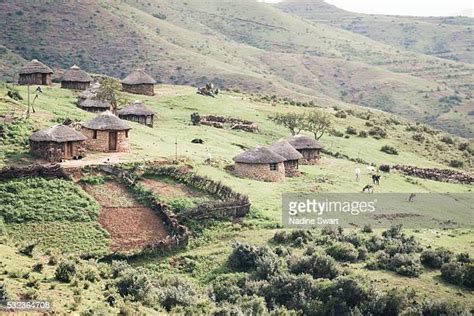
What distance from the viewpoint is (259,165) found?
4431cm

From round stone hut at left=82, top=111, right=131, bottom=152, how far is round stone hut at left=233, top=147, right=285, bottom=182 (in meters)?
7.03

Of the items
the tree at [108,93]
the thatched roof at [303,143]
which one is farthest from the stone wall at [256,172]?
the tree at [108,93]

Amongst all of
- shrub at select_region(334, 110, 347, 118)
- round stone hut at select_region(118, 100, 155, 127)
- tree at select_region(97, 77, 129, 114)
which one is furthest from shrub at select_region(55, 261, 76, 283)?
shrub at select_region(334, 110, 347, 118)

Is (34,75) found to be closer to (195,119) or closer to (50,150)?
(195,119)

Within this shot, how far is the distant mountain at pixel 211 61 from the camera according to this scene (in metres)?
120

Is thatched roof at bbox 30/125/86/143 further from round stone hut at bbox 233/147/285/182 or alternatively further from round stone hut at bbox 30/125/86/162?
round stone hut at bbox 233/147/285/182

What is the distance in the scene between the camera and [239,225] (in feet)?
118

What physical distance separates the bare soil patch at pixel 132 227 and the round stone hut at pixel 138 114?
21.8 metres

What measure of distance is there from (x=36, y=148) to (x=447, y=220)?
23.7m

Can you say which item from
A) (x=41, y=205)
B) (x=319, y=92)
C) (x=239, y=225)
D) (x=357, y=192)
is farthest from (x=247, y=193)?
(x=319, y=92)

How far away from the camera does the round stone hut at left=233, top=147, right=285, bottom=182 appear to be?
4428 centimetres

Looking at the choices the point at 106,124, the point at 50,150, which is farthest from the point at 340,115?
the point at 50,150

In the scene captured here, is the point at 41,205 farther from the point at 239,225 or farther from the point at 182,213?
the point at 239,225

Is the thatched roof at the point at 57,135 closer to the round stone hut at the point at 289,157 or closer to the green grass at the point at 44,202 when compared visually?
the green grass at the point at 44,202
